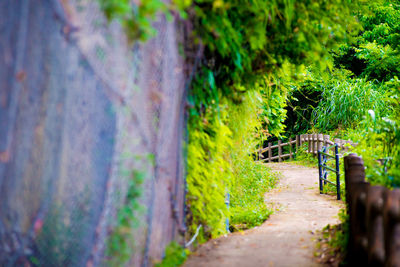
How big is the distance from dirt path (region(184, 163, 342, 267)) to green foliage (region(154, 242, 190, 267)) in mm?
76


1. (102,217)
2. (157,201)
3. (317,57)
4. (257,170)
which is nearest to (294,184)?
(257,170)

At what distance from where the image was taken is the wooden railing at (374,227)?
8.32 feet

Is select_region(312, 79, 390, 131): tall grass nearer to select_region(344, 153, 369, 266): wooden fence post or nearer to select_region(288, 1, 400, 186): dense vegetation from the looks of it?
select_region(288, 1, 400, 186): dense vegetation

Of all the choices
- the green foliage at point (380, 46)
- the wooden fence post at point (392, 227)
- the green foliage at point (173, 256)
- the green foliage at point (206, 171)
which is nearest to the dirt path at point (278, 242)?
the green foliage at point (173, 256)

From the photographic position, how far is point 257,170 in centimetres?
1377

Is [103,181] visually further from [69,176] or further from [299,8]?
[299,8]

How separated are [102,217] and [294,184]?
9699 mm

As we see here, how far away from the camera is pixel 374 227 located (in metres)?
2.88

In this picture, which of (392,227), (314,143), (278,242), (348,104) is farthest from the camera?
(314,143)

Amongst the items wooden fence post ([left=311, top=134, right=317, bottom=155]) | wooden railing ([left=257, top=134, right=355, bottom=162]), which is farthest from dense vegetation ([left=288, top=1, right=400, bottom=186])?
wooden fence post ([left=311, top=134, right=317, bottom=155])

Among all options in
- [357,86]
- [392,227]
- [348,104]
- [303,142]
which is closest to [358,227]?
[392,227]

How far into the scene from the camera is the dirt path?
4.06 m

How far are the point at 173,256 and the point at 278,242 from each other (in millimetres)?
1509

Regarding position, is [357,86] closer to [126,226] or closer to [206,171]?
[206,171]
